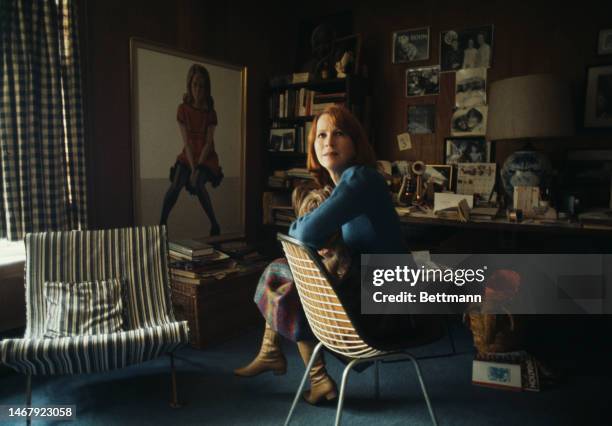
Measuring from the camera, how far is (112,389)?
84.2 inches

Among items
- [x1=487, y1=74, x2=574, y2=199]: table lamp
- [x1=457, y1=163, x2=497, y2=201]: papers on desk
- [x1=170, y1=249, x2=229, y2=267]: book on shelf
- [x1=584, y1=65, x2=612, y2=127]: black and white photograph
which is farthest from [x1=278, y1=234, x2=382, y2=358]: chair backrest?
[x1=584, y1=65, x2=612, y2=127]: black and white photograph

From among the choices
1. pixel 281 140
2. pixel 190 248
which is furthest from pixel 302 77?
pixel 190 248

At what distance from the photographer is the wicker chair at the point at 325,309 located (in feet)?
4.24

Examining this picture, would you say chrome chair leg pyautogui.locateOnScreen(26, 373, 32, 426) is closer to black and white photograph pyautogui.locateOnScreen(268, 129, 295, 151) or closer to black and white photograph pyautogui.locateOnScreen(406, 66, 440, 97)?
black and white photograph pyautogui.locateOnScreen(268, 129, 295, 151)

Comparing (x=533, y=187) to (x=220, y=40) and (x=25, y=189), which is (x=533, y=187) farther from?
(x=25, y=189)

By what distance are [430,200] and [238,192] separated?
1.47 metres

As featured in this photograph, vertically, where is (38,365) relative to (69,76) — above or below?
below

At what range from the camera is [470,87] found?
314 cm

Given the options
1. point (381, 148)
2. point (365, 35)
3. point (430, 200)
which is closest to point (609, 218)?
Answer: point (430, 200)

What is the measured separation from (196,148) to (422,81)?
170 cm

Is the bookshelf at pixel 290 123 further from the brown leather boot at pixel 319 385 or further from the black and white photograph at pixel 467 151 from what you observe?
the brown leather boot at pixel 319 385

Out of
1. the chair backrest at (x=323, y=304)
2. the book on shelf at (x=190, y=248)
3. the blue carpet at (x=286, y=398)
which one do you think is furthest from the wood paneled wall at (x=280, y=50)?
the chair backrest at (x=323, y=304)

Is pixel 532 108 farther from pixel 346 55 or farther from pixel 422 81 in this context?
pixel 346 55

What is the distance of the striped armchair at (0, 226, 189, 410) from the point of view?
5.79ft
